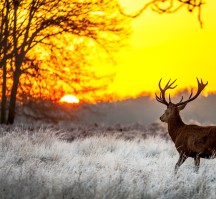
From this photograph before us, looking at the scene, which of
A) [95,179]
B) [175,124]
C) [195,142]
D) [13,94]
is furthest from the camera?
[13,94]

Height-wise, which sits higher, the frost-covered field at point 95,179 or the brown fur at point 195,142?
the brown fur at point 195,142

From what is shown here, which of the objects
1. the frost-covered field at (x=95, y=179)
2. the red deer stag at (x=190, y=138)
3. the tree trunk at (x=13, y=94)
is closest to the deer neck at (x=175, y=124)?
the red deer stag at (x=190, y=138)

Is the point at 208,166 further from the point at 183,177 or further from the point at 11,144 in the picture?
the point at 11,144

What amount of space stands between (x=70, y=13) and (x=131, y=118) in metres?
50.8

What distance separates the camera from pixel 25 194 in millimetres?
6910

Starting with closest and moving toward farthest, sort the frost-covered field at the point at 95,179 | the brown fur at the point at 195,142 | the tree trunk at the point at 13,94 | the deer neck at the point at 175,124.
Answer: the frost-covered field at the point at 95,179
the brown fur at the point at 195,142
the deer neck at the point at 175,124
the tree trunk at the point at 13,94

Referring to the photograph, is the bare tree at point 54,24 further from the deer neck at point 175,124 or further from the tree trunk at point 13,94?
the deer neck at point 175,124

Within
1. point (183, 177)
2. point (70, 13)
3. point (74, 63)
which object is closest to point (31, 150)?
point (70, 13)

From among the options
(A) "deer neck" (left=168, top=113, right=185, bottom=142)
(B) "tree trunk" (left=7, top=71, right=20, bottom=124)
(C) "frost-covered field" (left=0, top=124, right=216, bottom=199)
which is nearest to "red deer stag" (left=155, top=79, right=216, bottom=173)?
(A) "deer neck" (left=168, top=113, right=185, bottom=142)

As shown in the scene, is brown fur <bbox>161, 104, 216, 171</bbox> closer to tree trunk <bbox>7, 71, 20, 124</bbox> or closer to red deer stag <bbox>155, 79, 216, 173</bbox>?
red deer stag <bbox>155, 79, 216, 173</bbox>

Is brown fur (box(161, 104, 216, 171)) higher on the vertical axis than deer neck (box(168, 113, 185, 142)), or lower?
lower

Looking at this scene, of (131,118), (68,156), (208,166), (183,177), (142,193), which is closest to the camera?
(142,193)

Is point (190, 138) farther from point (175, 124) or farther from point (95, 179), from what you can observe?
point (95, 179)

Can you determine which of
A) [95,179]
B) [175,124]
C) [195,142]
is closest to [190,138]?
[195,142]
